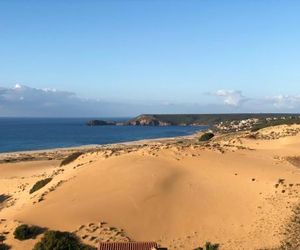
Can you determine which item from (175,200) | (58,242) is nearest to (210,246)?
(175,200)

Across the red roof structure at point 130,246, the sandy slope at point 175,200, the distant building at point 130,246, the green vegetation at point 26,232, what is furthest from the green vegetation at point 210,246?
the green vegetation at point 26,232

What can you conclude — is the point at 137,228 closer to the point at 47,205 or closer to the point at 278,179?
the point at 47,205

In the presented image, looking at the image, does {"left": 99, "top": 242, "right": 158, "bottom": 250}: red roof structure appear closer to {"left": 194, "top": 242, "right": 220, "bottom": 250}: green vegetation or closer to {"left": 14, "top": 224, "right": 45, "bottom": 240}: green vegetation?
{"left": 194, "top": 242, "right": 220, "bottom": 250}: green vegetation

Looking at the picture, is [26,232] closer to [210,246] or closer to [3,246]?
[3,246]

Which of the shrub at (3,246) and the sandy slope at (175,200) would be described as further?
the sandy slope at (175,200)

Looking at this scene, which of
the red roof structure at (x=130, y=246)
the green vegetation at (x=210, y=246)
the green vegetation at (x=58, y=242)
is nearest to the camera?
the red roof structure at (x=130, y=246)

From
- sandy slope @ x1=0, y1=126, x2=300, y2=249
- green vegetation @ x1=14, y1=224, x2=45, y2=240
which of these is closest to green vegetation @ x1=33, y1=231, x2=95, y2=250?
sandy slope @ x1=0, y1=126, x2=300, y2=249

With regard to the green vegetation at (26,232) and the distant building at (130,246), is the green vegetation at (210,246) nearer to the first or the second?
the distant building at (130,246)

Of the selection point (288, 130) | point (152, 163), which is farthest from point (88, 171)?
point (288, 130)
